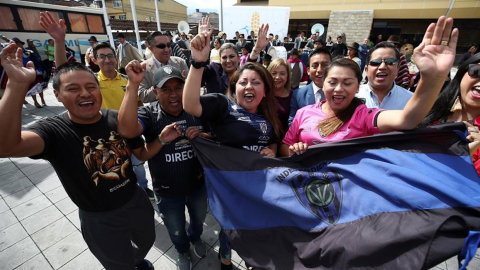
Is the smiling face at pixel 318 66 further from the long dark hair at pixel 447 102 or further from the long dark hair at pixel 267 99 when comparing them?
the long dark hair at pixel 447 102

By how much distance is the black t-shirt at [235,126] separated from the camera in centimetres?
202

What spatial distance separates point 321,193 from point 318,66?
1935 mm

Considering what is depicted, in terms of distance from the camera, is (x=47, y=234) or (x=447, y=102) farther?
(x=47, y=234)

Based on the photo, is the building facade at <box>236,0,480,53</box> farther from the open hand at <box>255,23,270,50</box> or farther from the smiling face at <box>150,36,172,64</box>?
the smiling face at <box>150,36,172,64</box>

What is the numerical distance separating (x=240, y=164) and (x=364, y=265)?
1.11m

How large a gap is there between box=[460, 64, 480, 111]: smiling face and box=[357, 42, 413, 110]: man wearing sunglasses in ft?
1.72

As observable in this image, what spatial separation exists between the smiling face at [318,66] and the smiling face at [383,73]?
1.88 ft

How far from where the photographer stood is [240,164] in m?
1.94

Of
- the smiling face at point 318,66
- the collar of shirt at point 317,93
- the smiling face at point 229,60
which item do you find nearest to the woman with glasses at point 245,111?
the collar of shirt at point 317,93

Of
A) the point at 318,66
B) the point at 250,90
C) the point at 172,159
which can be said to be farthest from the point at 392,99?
the point at 172,159

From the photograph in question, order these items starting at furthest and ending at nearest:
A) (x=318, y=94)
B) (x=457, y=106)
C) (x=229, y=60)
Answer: (x=229, y=60), (x=318, y=94), (x=457, y=106)

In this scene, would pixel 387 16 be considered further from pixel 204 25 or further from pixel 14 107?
pixel 14 107

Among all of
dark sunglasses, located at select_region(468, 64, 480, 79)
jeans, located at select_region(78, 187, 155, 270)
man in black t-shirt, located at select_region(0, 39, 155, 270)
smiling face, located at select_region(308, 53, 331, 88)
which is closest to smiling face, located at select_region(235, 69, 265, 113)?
man in black t-shirt, located at select_region(0, 39, 155, 270)

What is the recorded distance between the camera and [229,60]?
364 centimetres
